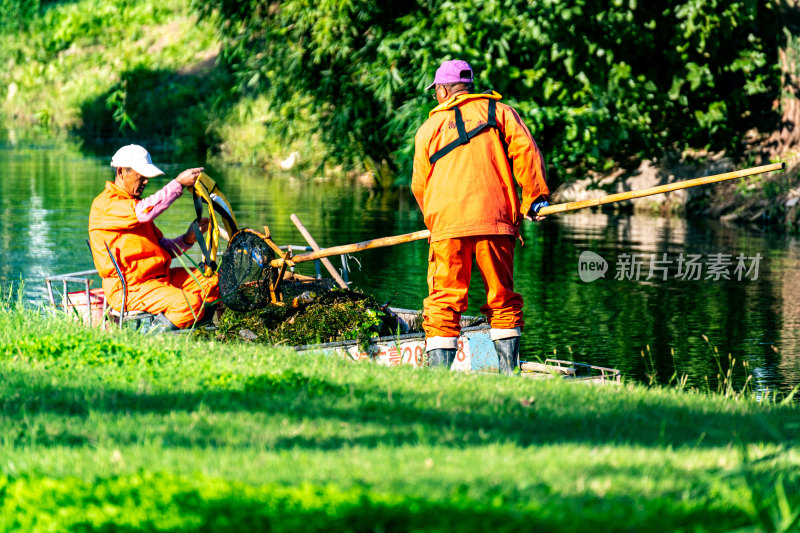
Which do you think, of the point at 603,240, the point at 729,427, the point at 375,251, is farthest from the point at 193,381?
the point at 603,240

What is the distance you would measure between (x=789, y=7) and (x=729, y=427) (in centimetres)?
1841

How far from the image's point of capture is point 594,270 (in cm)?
1656

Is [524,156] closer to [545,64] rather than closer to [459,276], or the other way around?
[459,276]

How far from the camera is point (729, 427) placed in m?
5.63

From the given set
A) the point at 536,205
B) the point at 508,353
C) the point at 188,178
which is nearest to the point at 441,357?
the point at 508,353

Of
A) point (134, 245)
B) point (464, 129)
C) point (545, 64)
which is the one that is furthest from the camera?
point (545, 64)

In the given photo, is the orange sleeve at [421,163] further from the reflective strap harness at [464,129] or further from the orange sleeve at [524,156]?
the orange sleeve at [524,156]

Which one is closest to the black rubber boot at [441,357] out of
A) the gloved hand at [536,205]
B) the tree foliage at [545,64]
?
the gloved hand at [536,205]

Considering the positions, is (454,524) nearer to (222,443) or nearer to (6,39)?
(222,443)

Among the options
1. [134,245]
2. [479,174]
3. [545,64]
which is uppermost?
[545,64]

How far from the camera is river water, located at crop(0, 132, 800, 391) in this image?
11039mm

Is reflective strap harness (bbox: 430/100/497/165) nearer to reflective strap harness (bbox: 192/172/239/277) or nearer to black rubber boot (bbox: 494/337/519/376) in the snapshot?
black rubber boot (bbox: 494/337/519/376)

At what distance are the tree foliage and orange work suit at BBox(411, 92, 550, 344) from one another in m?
10.9

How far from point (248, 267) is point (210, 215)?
53 cm
